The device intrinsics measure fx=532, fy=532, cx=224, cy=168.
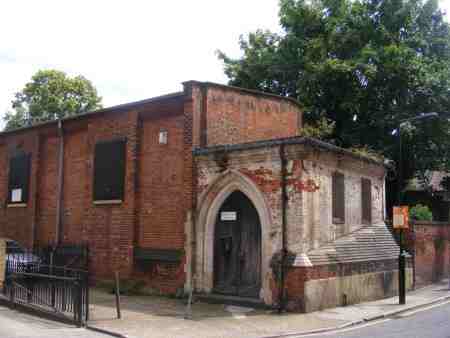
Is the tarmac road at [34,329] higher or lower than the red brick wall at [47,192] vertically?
lower

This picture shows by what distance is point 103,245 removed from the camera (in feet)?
60.9

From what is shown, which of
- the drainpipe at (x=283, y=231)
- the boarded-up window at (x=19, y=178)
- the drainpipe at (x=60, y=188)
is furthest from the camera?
the boarded-up window at (x=19, y=178)

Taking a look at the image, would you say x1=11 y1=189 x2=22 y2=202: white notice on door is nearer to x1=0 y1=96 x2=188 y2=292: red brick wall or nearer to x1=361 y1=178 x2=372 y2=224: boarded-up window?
x1=0 y1=96 x2=188 y2=292: red brick wall

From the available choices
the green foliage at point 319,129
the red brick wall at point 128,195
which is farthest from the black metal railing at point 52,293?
the green foliage at point 319,129

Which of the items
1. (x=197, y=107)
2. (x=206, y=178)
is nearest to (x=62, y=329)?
(x=206, y=178)

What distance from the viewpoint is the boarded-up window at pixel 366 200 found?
57.9ft

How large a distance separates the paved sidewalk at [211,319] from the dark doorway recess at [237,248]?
1.19 meters

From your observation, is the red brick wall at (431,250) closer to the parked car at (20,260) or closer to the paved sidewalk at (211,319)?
the paved sidewalk at (211,319)

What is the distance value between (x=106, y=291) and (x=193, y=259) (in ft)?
11.9

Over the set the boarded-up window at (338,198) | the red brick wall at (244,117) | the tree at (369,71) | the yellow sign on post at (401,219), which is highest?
the tree at (369,71)

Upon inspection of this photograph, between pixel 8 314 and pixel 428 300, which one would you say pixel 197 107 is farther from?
pixel 428 300

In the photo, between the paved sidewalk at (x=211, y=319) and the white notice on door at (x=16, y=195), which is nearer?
the paved sidewalk at (x=211, y=319)

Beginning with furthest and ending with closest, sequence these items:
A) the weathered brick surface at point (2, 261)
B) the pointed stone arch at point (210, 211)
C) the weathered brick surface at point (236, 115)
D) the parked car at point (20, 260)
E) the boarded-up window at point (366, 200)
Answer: the boarded-up window at point (366, 200) < the weathered brick surface at point (236, 115) < the weathered brick surface at point (2, 261) < the parked car at point (20, 260) < the pointed stone arch at point (210, 211)

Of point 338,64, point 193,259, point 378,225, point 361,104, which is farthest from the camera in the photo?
point 361,104
